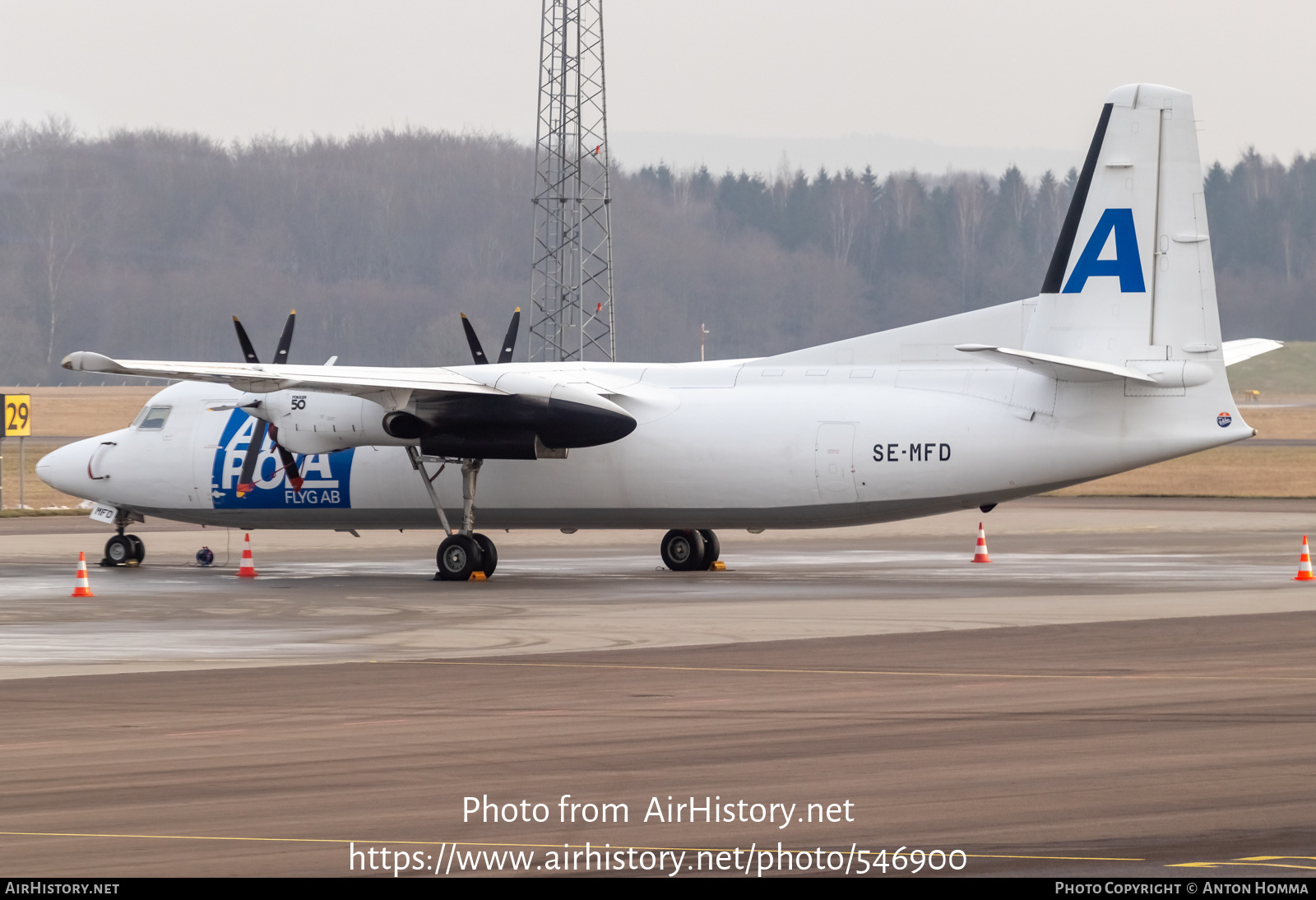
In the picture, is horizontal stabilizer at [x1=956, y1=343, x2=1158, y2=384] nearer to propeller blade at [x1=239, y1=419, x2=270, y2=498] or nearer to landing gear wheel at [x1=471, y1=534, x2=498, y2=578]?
landing gear wheel at [x1=471, y1=534, x2=498, y2=578]

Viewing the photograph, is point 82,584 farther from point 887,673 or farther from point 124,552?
point 887,673

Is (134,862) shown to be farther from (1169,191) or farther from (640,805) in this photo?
(1169,191)

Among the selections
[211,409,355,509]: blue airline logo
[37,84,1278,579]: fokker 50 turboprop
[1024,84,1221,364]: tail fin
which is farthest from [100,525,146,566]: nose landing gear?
[1024,84,1221,364]: tail fin

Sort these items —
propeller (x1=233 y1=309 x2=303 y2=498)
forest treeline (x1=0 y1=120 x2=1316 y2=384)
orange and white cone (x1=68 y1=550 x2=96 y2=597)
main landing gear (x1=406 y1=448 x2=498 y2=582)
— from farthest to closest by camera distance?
forest treeline (x1=0 y1=120 x2=1316 y2=384)
propeller (x1=233 y1=309 x2=303 y2=498)
main landing gear (x1=406 y1=448 x2=498 y2=582)
orange and white cone (x1=68 y1=550 x2=96 y2=597)

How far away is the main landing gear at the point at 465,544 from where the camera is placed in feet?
76.8

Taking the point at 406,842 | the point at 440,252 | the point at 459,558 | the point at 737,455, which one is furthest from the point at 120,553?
the point at 440,252

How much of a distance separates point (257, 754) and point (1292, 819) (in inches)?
230

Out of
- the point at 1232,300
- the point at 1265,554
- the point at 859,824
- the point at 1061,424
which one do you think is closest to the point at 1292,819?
the point at 859,824

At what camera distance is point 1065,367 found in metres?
20.5

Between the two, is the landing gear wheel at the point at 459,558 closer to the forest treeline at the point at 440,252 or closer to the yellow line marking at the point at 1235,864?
the yellow line marking at the point at 1235,864

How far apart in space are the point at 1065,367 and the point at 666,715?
1059 centimetres

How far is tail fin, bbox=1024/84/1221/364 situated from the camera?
21.0 metres

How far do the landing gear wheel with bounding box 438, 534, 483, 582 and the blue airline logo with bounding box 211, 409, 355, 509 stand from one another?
231 centimetres

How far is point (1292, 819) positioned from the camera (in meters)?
7.99
